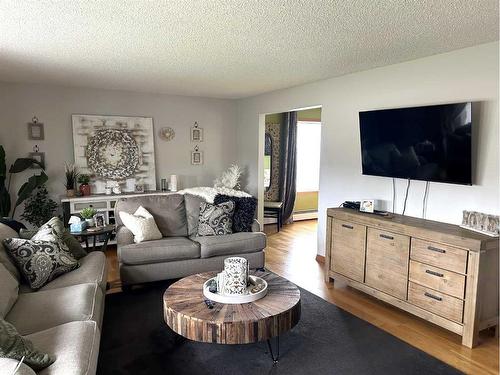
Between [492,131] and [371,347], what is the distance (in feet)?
6.49

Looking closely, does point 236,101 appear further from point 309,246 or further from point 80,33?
point 80,33

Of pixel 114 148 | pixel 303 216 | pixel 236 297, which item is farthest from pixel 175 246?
pixel 303 216

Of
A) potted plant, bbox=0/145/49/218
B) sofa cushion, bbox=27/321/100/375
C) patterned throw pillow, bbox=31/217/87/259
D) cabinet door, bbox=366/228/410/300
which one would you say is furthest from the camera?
potted plant, bbox=0/145/49/218

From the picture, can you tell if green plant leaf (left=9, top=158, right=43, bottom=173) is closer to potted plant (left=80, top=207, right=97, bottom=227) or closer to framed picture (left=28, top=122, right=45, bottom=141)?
framed picture (left=28, top=122, right=45, bottom=141)

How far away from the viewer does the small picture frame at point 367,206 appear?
11.9ft

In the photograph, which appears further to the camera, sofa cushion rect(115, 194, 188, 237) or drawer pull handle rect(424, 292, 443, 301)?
sofa cushion rect(115, 194, 188, 237)

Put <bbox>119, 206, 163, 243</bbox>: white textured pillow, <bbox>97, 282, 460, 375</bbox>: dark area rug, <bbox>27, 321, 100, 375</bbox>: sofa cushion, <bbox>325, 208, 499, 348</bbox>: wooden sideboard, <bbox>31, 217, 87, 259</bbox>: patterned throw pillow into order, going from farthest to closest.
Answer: <bbox>119, 206, 163, 243</bbox>: white textured pillow
<bbox>31, 217, 87, 259</bbox>: patterned throw pillow
<bbox>325, 208, 499, 348</bbox>: wooden sideboard
<bbox>97, 282, 460, 375</bbox>: dark area rug
<bbox>27, 321, 100, 375</bbox>: sofa cushion

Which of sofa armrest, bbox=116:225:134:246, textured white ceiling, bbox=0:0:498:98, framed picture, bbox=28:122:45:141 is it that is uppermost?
textured white ceiling, bbox=0:0:498:98

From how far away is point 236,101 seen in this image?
6523mm

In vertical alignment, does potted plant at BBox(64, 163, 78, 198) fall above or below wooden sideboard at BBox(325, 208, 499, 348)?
above

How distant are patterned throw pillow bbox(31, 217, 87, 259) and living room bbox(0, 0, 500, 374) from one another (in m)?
0.16

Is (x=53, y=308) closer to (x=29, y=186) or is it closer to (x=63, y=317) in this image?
(x=63, y=317)

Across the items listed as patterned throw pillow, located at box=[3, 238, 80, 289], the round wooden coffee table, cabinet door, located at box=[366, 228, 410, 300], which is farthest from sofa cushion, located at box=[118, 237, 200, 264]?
cabinet door, located at box=[366, 228, 410, 300]

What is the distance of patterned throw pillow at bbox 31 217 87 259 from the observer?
9.52ft
